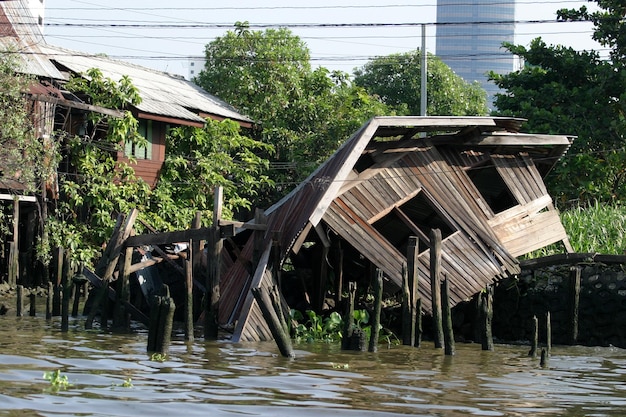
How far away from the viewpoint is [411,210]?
22328 mm

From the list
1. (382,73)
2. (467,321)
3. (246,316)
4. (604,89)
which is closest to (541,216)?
(467,321)

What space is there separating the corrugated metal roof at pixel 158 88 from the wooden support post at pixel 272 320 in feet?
56.5

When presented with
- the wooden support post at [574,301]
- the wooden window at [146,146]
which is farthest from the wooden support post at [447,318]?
the wooden window at [146,146]

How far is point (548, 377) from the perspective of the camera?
14.1m

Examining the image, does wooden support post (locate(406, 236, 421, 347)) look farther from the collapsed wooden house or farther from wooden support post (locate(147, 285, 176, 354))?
wooden support post (locate(147, 285, 176, 354))

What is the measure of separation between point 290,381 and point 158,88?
Result: 24.9 meters

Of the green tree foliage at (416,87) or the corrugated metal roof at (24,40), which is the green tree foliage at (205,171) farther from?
the green tree foliage at (416,87)

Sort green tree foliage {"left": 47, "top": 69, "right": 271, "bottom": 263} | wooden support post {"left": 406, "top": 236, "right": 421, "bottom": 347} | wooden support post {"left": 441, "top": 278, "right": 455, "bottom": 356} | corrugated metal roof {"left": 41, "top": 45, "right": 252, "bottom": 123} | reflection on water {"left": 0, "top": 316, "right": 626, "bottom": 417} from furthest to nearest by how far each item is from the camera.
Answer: corrugated metal roof {"left": 41, "top": 45, "right": 252, "bottom": 123} → green tree foliage {"left": 47, "top": 69, "right": 271, "bottom": 263} → wooden support post {"left": 406, "top": 236, "right": 421, "bottom": 347} → wooden support post {"left": 441, "top": 278, "right": 455, "bottom": 356} → reflection on water {"left": 0, "top": 316, "right": 626, "bottom": 417}

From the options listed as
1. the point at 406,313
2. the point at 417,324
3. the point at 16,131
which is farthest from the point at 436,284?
the point at 16,131

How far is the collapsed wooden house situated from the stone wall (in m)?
0.74

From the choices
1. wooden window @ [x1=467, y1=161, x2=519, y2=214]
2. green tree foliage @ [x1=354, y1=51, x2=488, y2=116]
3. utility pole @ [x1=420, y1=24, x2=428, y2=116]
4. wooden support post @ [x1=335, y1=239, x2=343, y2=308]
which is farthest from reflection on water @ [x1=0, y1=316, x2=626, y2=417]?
green tree foliage @ [x1=354, y1=51, x2=488, y2=116]

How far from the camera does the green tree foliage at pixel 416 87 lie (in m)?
49.5

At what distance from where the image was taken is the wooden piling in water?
55.3 ft

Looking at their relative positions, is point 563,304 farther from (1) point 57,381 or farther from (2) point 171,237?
(1) point 57,381
